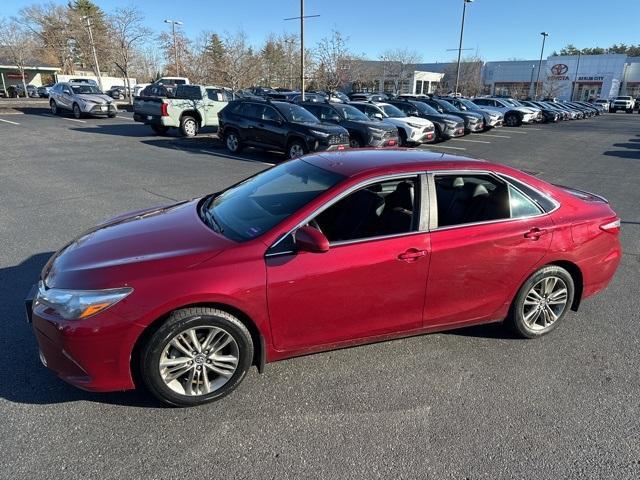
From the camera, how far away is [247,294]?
8.84 ft

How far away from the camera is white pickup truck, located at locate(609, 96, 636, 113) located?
188 feet

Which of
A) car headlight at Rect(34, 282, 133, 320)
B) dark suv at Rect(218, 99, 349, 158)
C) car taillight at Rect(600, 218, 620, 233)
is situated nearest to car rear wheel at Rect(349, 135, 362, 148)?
dark suv at Rect(218, 99, 349, 158)

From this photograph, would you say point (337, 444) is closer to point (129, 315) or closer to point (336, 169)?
point (129, 315)

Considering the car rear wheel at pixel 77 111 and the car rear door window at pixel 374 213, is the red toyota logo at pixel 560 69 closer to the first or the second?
the car rear wheel at pixel 77 111

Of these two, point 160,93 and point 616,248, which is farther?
point 160,93

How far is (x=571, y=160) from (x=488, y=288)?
14.2 meters

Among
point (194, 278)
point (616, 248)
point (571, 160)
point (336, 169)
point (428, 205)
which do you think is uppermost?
point (336, 169)

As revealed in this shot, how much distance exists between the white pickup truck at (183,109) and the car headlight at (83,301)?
48.4 ft

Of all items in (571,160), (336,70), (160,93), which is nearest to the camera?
(571,160)

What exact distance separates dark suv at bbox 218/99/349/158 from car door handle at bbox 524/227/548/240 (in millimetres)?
8828

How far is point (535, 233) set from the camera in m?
3.43

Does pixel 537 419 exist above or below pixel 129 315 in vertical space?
below

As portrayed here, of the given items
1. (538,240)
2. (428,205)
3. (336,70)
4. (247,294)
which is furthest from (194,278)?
(336,70)

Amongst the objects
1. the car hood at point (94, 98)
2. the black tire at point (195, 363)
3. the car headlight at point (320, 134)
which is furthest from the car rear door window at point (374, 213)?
the car hood at point (94, 98)
